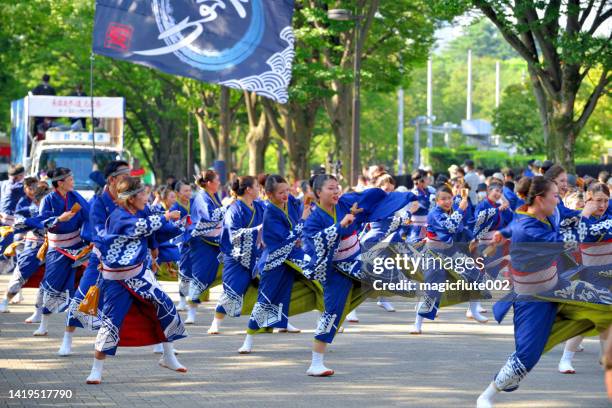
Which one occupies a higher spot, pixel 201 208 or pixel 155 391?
pixel 201 208

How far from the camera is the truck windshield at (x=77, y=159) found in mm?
25438

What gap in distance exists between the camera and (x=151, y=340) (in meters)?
10.2

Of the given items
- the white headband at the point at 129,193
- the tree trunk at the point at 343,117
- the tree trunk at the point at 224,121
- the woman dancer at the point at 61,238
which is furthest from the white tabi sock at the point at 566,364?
the tree trunk at the point at 224,121

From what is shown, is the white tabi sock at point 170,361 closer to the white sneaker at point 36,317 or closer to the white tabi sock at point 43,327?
the white tabi sock at point 43,327

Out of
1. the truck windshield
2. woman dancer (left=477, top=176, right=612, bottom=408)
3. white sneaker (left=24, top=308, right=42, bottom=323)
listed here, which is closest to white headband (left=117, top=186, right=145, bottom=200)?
woman dancer (left=477, top=176, right=612, bottom=408)

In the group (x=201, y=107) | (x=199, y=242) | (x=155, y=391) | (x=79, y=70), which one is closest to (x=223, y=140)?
(x=201, y=107)

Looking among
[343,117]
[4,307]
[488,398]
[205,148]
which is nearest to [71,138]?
[343,117]

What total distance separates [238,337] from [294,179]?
19731mm

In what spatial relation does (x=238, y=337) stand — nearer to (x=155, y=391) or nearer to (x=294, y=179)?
(x=155, y=391)

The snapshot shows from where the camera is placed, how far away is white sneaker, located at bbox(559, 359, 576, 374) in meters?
10.6

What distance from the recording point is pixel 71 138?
26000 mm

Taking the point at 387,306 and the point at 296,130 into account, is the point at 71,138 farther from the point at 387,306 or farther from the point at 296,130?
the point at 387,306

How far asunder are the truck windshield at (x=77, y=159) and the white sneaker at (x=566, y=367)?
16229 mm

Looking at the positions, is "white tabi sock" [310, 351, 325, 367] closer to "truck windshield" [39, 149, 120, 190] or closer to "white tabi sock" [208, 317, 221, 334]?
"white tabi sock" [208, 317, 221, 334]
